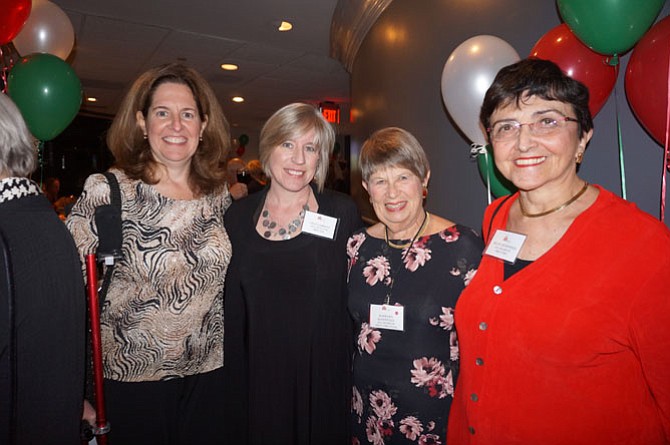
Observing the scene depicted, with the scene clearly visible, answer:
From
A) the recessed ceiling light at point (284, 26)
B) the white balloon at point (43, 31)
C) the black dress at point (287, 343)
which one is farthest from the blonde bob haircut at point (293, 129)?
the recessed ceiling light at point (284, 26)

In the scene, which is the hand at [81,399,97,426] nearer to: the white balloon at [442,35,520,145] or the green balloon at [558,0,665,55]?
the white balloon at [442,35,520,145]

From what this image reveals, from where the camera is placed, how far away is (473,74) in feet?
7.03

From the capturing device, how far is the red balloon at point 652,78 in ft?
4.56

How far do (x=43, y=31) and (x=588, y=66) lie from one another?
3.95 m

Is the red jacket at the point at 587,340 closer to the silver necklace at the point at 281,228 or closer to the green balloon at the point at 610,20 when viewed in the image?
the green balloon at the point at 610,20


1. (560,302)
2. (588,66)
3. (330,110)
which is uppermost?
(330,110)

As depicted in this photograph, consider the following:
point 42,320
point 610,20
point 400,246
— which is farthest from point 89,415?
point 610,20

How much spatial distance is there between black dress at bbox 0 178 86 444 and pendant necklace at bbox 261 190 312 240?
3.16 ft

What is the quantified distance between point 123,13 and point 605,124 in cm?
529

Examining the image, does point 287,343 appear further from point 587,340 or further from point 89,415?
point 587,340

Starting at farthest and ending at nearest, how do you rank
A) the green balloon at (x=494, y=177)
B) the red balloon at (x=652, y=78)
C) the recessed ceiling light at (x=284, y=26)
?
the recessed ceiling light at (x=284, y=26) < the green balloon at (x=494, y=177) < the red balloon at (x=652, y=78)

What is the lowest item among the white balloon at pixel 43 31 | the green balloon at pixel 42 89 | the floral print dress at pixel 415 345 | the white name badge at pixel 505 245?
the floral print dress at pixel 415 345

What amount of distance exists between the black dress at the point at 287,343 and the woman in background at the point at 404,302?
6.3 inches

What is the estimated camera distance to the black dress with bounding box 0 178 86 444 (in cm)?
102
